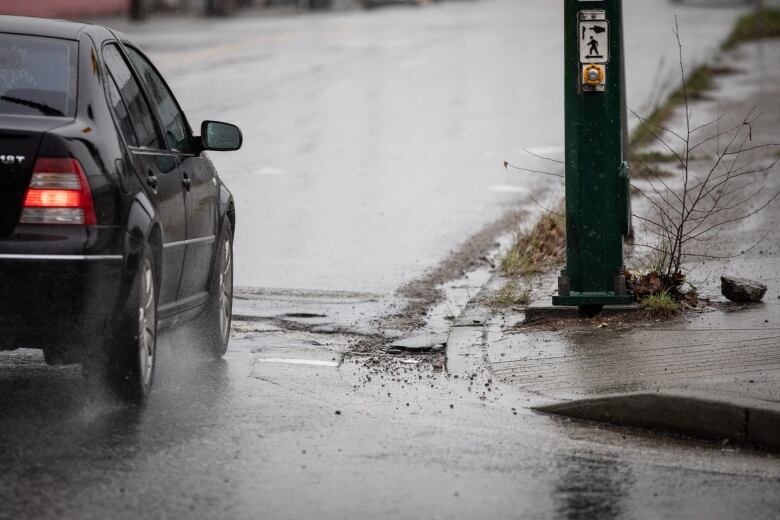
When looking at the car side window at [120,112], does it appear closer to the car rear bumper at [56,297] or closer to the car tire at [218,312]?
the car rear bumper at [56,297]

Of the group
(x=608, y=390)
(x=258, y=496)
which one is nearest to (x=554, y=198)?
(x=608, y=390)

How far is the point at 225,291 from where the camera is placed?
8383 millimetres

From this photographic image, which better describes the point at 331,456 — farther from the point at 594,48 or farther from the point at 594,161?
the point at 594,48

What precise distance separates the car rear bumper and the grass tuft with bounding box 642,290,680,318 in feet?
11.8

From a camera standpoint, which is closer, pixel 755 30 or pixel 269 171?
pixel 269 171

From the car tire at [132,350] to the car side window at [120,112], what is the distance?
0.57m

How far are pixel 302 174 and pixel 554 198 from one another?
11.3 ft

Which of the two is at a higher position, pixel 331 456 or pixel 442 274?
pixel 331 456

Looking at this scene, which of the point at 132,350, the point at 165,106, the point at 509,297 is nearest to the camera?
the point at 132,350

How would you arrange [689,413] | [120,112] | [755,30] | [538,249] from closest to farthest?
[689,413] < [120,112] < [538,249] < [755,30]

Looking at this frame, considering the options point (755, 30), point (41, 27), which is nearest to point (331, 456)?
point (41, 27)

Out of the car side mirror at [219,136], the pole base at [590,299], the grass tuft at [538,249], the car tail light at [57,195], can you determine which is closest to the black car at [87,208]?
the car tail light at [57,195]

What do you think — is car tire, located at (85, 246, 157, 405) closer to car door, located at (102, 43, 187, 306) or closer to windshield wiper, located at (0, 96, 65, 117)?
car door, located at (102, 43, 187, 306)

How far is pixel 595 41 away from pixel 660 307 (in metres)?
1.53
